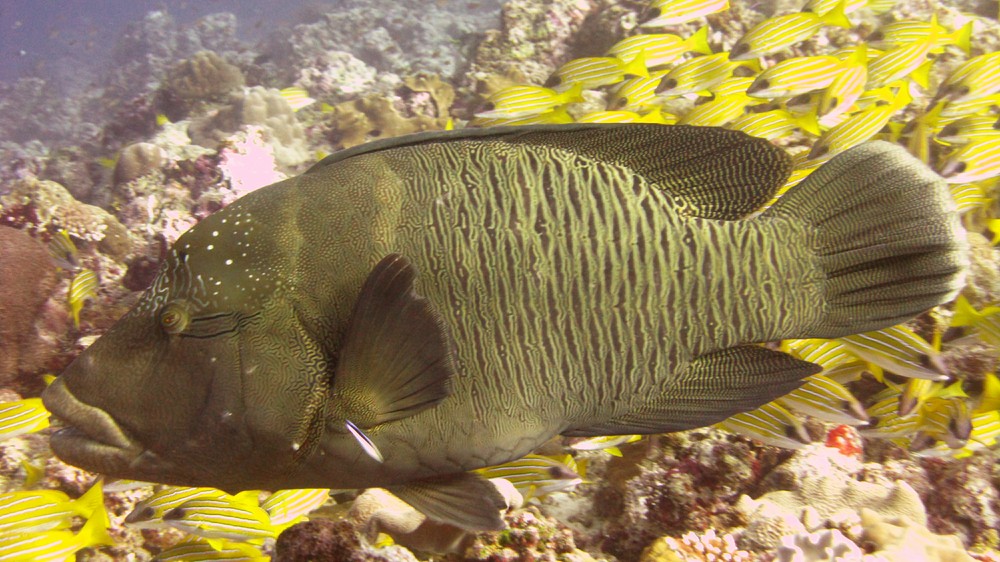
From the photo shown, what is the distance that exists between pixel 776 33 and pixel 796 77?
1121 millimetres

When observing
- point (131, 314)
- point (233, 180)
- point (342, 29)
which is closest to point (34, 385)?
point (233, 180)

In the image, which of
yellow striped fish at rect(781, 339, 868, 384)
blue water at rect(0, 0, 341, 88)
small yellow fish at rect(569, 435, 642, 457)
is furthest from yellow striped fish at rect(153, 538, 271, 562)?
blue water at rect(0, 0, 341, 88)

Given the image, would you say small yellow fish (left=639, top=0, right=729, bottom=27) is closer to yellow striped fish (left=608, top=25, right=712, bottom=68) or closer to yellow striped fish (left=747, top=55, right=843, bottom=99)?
yellow striped fish (left=608, top=25, right=712, bottom=68)

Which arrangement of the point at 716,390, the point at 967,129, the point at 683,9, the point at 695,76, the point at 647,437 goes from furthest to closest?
the point at 683,9 → the point at 695,76 → the point at 967,129 → the point at 647,437 → the point at 716,390

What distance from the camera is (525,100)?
6.38 meters

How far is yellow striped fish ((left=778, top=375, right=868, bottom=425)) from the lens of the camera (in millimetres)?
3172

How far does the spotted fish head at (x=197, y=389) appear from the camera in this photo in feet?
5.20

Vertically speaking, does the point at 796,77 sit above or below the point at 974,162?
above

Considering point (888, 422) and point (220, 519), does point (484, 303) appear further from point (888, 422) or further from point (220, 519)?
point (888, 422)

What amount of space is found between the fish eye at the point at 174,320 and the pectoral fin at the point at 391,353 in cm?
45

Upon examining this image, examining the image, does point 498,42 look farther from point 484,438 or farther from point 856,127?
point 484,438

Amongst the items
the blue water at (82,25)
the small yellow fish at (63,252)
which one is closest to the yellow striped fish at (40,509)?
the small yellow fish at (63,252)

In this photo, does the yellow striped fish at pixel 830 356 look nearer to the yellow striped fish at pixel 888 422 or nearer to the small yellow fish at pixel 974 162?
the yellow striped fish at pixel 888 422

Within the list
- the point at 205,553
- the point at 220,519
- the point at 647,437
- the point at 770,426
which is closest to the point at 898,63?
the point at 770,426
